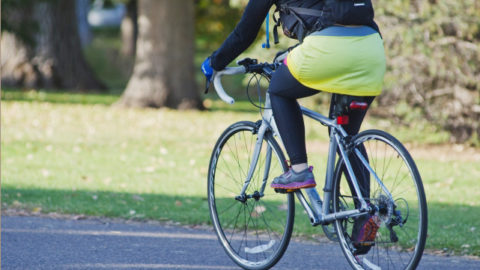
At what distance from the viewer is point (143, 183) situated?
846 cm

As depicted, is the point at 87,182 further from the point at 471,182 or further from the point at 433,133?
the point at 433,133

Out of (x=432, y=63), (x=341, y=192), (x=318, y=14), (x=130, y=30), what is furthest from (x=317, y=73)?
(x=130, y=30)

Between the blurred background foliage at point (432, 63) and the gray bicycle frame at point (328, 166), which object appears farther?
the blurred background foliage at point (432, 63)

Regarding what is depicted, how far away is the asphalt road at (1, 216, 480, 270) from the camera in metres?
4.95

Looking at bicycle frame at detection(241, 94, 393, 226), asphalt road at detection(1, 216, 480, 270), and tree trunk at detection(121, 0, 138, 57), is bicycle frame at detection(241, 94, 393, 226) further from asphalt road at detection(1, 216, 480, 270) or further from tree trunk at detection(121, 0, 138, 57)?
tree trunk at detection(121, 0, 138, 57)

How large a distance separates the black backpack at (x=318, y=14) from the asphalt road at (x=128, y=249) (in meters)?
1.51

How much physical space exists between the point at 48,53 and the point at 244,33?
16569 mm

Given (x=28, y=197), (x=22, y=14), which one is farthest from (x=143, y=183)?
(x=22, y=14)

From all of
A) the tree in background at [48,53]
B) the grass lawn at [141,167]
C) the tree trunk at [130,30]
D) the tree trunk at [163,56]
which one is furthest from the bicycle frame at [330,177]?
the tree trunk at [130,30]

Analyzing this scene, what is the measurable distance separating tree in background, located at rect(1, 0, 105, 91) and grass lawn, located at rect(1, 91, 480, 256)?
14.1 ft

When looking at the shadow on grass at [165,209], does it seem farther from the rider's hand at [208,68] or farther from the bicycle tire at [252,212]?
the rider's hand at [208,68]

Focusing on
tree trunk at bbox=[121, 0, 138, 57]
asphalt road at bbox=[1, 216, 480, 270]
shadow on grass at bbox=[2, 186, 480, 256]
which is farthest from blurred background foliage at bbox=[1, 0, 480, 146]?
tree trunk at bbox=[121, 0, 138, 57]

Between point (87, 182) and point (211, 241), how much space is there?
3.03 meters

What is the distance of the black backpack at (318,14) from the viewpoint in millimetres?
3996
